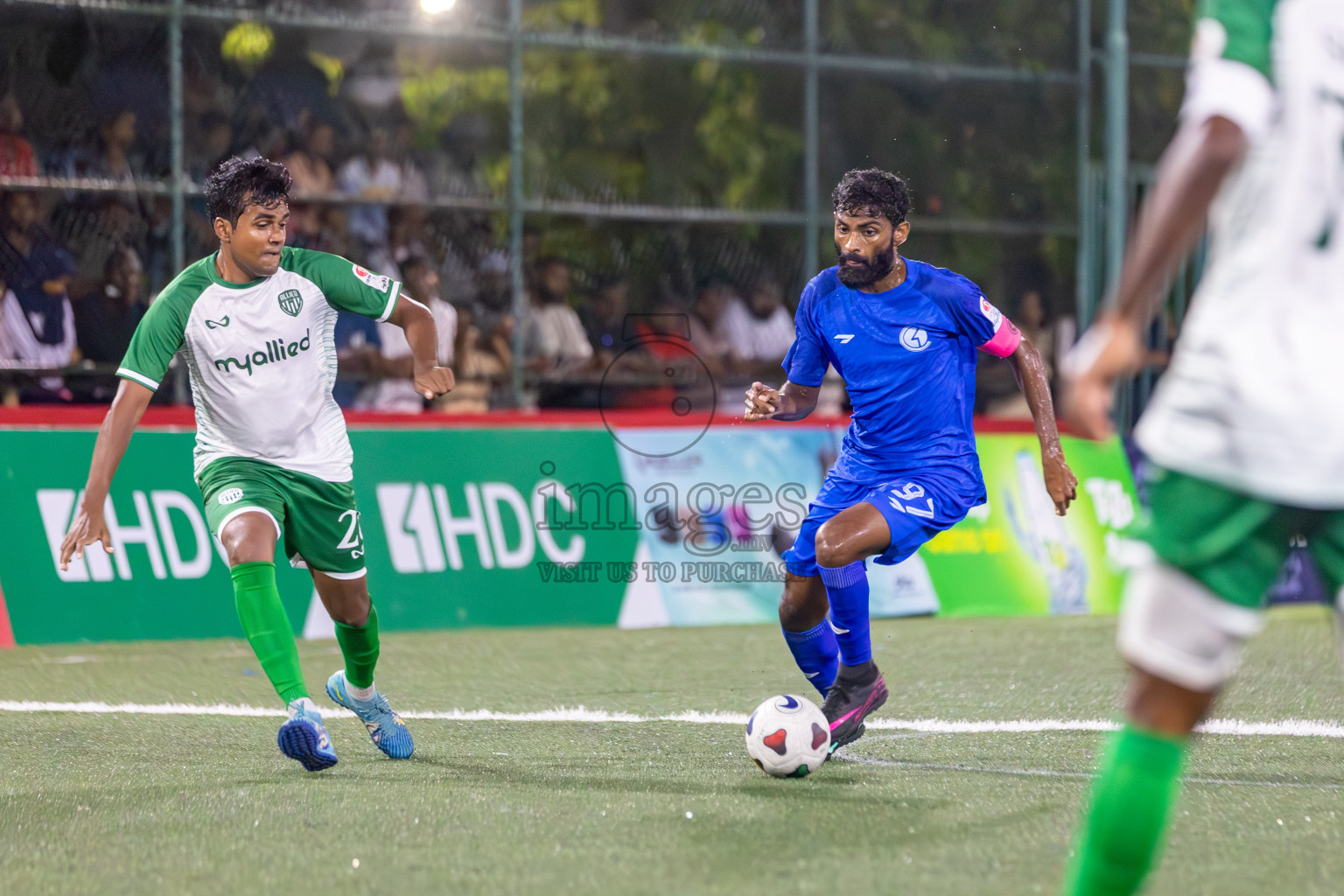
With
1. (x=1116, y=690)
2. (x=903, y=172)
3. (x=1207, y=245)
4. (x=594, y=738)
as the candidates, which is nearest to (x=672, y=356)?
(x=903, y=172)

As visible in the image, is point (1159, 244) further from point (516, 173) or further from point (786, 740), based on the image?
point (516, 173)

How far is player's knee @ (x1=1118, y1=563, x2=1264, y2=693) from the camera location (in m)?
2.69

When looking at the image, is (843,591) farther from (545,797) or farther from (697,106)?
(697,106)

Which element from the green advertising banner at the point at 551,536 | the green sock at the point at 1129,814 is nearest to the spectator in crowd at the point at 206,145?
the green advertising banner at the point at 551,536

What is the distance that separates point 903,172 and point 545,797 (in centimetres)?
1012

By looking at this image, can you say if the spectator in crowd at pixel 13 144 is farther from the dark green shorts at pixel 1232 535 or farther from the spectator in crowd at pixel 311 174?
the dark green shorts at pixel 1232 535

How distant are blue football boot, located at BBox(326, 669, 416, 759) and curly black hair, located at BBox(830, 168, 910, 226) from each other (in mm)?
2345

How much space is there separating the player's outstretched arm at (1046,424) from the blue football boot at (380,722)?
233cm

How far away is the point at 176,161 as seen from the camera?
11016 millimetres

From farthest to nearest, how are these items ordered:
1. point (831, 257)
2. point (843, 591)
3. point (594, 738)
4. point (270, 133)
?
point (831, 257) → point (270, 133) → point (594, 738) → point (843, 591)

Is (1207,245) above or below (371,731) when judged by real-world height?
above

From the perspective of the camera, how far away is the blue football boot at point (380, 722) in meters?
5.53

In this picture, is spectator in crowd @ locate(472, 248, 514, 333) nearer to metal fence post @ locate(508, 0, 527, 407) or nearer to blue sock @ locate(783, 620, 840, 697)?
metal fence post @ locate(508, 0, 527, 407)

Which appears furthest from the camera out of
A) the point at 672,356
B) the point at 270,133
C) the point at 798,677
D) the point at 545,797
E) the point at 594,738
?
the point at 672,356
